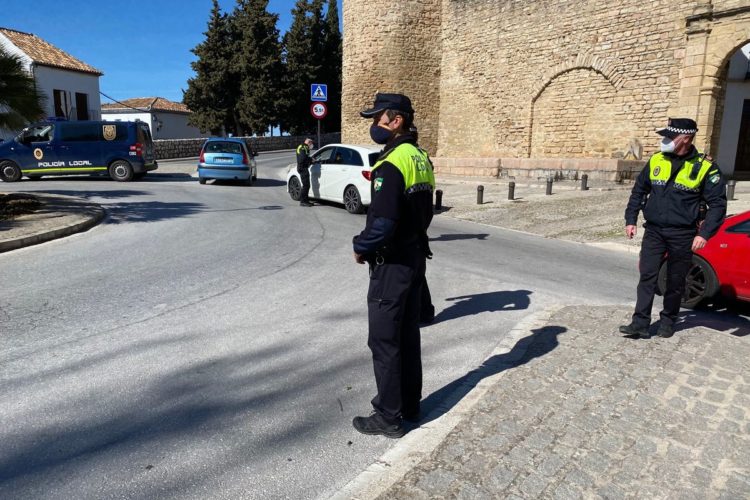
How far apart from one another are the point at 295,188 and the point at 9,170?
33.7 ft

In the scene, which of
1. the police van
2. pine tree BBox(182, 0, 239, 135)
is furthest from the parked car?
pine tree BBox(182, 0, 239, 135)

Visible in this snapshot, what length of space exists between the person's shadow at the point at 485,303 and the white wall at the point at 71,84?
120 ft

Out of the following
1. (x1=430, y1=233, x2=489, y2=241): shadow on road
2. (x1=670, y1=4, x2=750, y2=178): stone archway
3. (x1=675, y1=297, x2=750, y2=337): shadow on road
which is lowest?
(x1=675, y1=297, x2=750, y2=337): shadow on road

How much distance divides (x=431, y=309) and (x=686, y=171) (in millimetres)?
2484

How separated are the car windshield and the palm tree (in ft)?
24.5

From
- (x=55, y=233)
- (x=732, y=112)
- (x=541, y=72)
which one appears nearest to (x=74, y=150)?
(x=55, y=233)

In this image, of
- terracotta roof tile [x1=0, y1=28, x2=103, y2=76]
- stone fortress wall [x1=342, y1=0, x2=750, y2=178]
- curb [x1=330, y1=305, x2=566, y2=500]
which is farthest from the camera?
terracotta roof tile [x1=0, y1=28, x2=103, y2=76]

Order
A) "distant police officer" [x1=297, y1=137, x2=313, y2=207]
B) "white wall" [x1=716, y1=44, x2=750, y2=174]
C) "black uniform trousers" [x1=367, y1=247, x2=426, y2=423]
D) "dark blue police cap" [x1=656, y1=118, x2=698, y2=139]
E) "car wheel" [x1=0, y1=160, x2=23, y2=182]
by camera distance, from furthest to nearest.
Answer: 1. "white wall" [x1=716, y1=44, x2=750, y2=174]
2. "car wheel" [x1=0, y1=160, x2=23, y2=182]
3. "distant police officer" [x1=297, y1=137, x2=313, y2=207]
4. "dark blue police cap" [x1=656, y1=118, x2=698, y2=139]
5. "black uniform trousers" [x1=367, y1=247, x2=426, y2=423]

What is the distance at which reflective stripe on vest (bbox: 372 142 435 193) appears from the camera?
2.89 meters

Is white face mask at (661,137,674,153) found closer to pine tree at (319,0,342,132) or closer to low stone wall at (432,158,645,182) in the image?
low stone wall at (432,158,645,182)

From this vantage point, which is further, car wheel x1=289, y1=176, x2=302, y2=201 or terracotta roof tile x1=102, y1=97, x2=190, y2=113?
terracotta roof tile x1=102, y1=97, x2=190, y2=113

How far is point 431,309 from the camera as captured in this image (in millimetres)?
5207

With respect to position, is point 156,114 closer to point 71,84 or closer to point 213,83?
point 213,83

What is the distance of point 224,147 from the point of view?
57.9 ft
